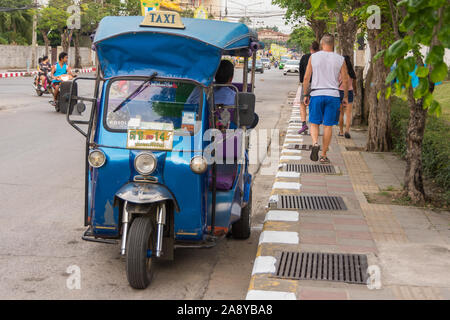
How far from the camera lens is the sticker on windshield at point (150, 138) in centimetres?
516

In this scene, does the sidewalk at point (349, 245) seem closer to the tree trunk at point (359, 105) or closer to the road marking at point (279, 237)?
the road marking at point (279, 237)

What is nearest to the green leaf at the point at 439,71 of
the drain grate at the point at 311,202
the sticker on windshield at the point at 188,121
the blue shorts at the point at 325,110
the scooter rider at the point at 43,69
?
the sticker on windshield at the point at 188,121

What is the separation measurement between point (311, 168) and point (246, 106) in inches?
177

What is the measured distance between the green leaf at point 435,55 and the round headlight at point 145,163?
7.61ft

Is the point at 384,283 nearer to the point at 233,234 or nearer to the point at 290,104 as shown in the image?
the point at 233,234

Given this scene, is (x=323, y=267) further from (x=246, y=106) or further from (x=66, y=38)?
(x=66, y=38)

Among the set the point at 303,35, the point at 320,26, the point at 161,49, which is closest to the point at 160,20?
the point at 161,49

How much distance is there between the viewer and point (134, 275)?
190 inches

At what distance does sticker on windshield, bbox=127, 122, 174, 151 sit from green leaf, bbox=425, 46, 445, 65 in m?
2.29

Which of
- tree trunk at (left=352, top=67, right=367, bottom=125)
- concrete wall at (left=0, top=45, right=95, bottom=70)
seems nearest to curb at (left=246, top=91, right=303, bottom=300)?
tree trunk at (left=352, top=67, right=367, bottom=125)

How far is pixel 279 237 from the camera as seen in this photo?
19.6 feet

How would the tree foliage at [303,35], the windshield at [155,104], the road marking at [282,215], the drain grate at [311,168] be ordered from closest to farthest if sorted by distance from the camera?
the windshield at [155,104]
the road marking at [282,215]
the drain grate at [311,168]
the tree foliage at [303,35]
